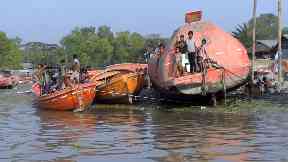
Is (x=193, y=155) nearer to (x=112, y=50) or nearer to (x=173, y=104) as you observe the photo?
(x=173, y=104)

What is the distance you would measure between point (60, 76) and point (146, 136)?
9912 millimetres

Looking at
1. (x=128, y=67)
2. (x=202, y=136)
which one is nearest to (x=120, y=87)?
(x=128, y=67)

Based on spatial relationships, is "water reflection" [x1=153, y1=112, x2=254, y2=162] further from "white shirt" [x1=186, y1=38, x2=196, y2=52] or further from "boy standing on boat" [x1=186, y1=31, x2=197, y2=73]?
"white shirt" [x1=186, y1=38, x2=196, y2=52]

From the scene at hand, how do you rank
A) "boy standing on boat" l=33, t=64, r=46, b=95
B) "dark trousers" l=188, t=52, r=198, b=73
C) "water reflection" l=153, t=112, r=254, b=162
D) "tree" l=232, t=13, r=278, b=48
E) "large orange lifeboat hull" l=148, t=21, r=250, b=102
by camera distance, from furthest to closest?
"tree" l=232, t=13, r=278, b=48, "boy standing on boat" l=33, t=64, r=46, b=95, "dark trousers" l=188, t=52, r=198, b=73, "large orange lifeboat hull" l=148, t=21, r=250, b=102, "water reflection" l=153, t=112, r=254, b=162

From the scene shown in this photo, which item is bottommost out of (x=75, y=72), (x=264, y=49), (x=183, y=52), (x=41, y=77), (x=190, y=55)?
(x=41, y=77)

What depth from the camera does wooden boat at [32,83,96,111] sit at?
72.0 feet

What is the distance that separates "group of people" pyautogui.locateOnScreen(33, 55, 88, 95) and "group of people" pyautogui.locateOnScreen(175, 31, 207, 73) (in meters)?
3.97

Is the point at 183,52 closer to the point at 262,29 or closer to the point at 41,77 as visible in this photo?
the point at 41,77

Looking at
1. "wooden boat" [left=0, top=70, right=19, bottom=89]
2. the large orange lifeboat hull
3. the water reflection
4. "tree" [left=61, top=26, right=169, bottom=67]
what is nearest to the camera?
the water reflection

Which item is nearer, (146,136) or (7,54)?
(146,136)

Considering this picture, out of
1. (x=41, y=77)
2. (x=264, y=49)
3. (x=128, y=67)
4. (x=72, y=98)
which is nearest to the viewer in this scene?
(x=72, y=98)

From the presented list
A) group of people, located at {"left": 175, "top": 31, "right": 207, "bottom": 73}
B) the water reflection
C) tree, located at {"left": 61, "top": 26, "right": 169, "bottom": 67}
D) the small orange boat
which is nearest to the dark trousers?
group of people, located at {"left": 175, "top": 31, "right": 207, "bottom": 73}

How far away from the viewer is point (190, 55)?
2148 cm

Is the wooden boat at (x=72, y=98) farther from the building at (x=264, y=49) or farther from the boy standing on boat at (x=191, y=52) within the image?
the building at (x=264, y=49)
